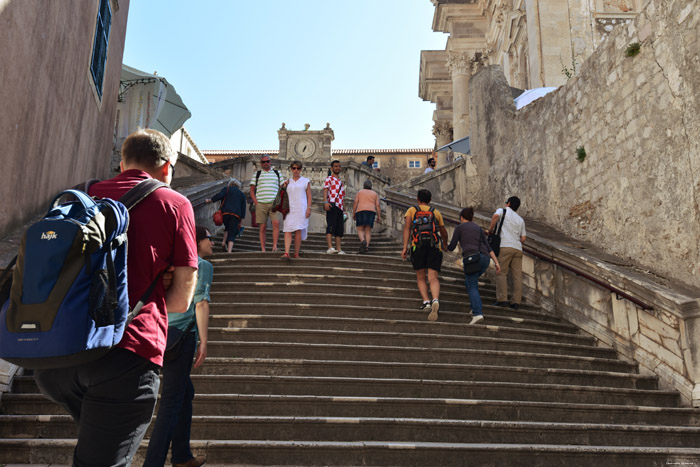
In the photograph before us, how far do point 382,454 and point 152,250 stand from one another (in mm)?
2626

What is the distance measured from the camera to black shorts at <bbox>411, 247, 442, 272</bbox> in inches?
273

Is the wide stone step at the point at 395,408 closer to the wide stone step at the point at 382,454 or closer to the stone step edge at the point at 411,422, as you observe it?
the stone step edge at the point at 411,422

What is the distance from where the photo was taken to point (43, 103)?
6.69 meters

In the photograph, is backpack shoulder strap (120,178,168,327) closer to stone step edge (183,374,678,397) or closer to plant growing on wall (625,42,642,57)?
stone step edge (183,374,678,397)

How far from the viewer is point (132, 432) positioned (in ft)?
6.28

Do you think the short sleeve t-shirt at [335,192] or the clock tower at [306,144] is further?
the clock tower at [306,144]

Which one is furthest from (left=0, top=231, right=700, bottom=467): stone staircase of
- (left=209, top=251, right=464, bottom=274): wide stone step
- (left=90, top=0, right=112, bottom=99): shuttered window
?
(left=90, top=0, right=112, bottom=99): shuttered window

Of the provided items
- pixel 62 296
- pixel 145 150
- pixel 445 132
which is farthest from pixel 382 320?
pixel 445 132

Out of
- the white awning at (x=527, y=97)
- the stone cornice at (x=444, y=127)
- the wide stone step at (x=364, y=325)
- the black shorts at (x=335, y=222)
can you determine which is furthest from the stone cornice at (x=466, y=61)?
the wide stone step at (x=364, y=325)

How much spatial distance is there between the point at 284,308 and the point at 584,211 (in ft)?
16.9

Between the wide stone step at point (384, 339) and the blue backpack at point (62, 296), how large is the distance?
3910 millimetres

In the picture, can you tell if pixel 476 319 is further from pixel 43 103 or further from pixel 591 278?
pixel 43 103

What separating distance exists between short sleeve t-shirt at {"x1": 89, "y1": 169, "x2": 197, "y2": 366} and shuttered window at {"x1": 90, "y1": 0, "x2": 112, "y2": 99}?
8.00 metres

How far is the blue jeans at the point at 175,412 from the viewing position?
3027 mm
